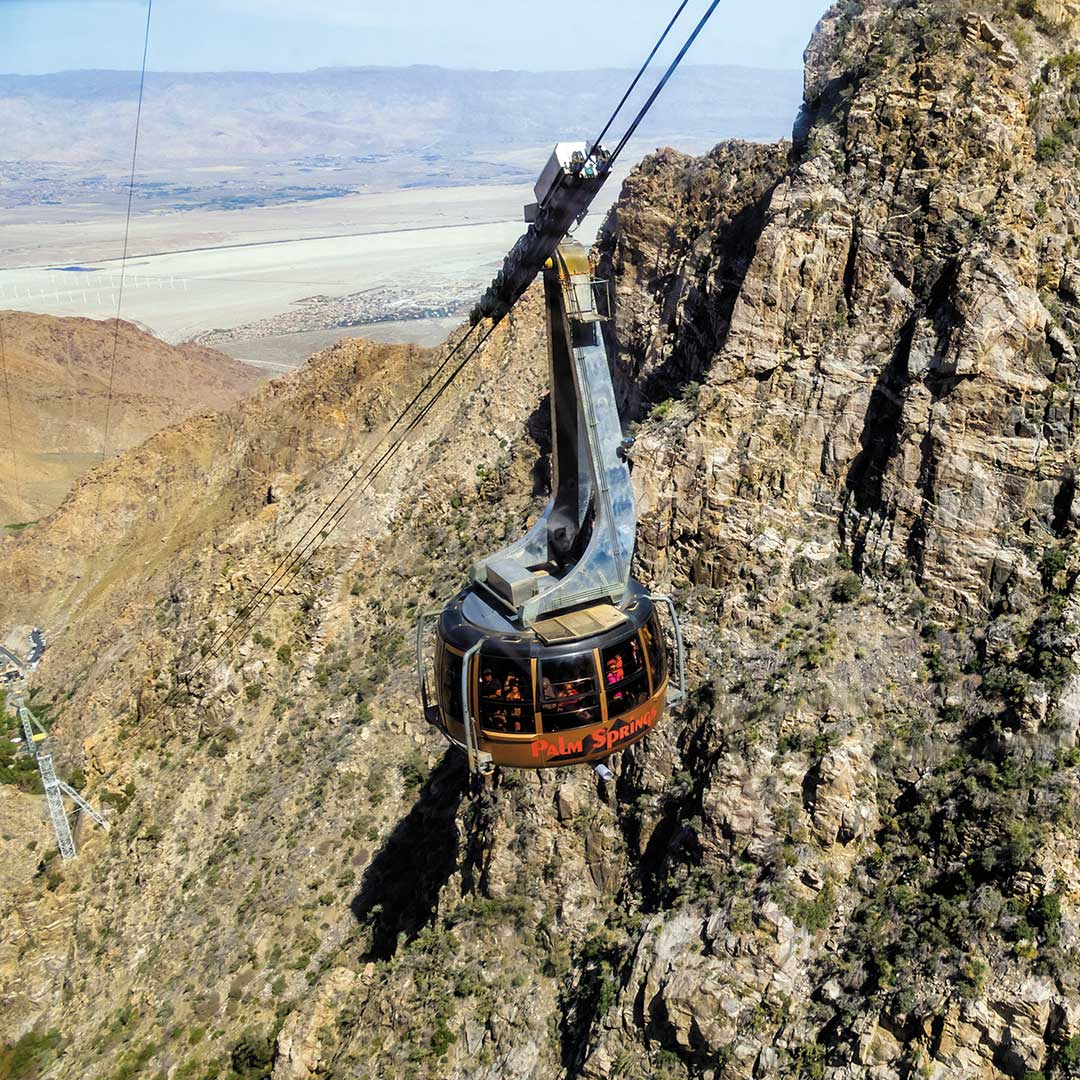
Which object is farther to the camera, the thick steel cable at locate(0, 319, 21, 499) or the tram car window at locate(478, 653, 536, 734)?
the thick steel cable at locate(0, 319, 21, 499)

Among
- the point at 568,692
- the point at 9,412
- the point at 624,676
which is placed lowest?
the point at 9,412

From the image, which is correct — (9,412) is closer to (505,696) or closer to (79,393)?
(79,393)

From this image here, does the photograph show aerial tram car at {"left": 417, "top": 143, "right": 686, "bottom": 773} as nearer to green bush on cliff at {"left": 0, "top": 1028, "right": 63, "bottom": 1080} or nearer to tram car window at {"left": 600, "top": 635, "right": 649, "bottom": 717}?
tram car window at {"left": 600, "top": 635, "right": 649, "bottom": 717}

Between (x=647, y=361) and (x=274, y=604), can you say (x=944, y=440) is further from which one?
(x=274, y=604)

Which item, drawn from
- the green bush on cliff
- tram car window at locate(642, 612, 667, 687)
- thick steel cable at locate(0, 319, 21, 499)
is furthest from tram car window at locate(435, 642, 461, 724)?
thick steel cable at locate(0, 319, 21, 499)

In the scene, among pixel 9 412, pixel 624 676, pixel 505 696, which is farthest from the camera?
pixel 9 412

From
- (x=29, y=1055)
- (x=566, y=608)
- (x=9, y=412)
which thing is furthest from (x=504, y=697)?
(x=9, y=412)
